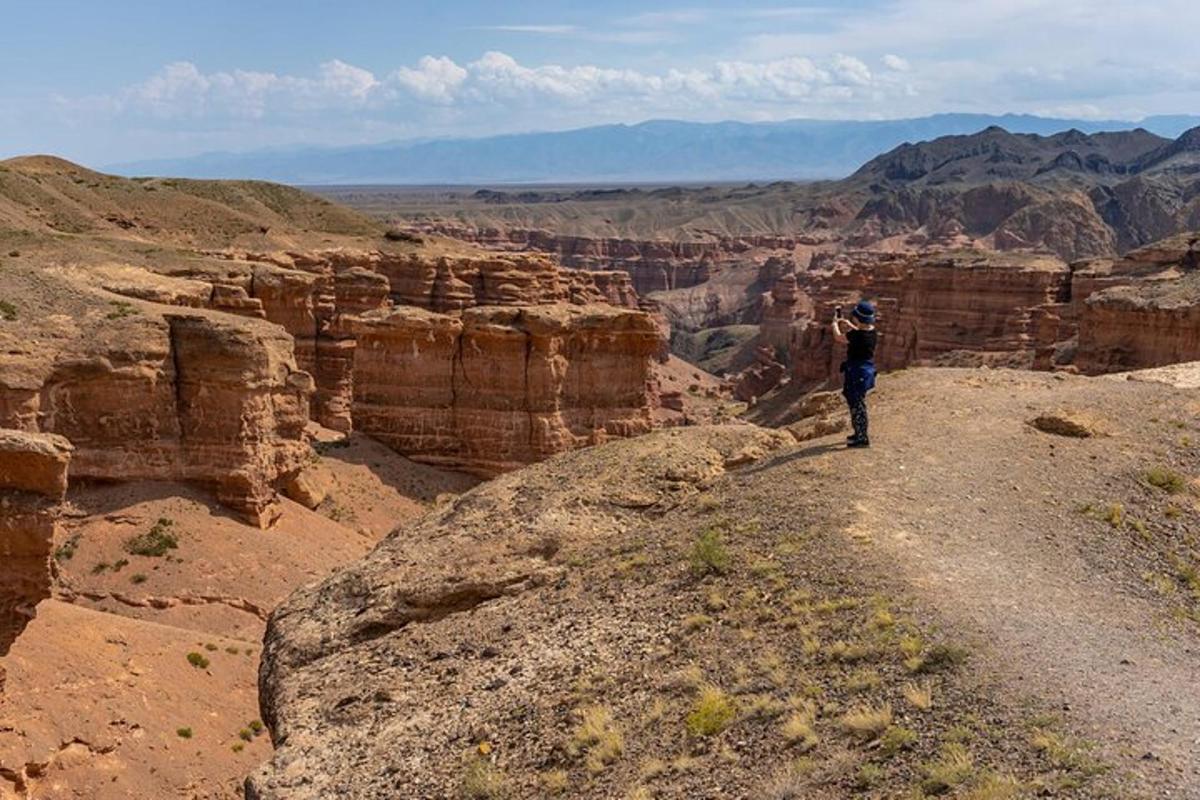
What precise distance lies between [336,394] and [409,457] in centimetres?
862

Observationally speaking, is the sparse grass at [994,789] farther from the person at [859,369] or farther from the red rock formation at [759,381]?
the red rock formation at [759,381]

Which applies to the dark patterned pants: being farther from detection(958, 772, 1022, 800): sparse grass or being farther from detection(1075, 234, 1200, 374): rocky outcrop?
detection(1075, 234, 1200, 374): rocky outcrop

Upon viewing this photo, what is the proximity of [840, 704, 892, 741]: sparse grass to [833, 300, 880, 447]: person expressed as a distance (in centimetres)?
628

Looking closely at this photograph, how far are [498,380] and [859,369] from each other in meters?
21.1

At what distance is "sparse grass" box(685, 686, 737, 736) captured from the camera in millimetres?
9289

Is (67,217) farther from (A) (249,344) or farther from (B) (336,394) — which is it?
(A) (249,344)

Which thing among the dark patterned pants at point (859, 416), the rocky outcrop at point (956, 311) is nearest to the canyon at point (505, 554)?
the dark patterned pants at point (859, 416)

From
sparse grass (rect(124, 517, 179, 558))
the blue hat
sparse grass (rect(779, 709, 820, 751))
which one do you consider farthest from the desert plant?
sparse grass (rect(779, 709, 820, 751))

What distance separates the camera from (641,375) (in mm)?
36156

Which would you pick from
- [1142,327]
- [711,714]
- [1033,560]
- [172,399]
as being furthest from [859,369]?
[1142,327]

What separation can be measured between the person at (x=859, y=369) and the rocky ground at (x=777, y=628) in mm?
389

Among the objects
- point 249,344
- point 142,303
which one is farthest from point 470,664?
point 142,303

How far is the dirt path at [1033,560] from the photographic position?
8.46m

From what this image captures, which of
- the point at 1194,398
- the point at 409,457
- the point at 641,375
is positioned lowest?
the point at 409,457
